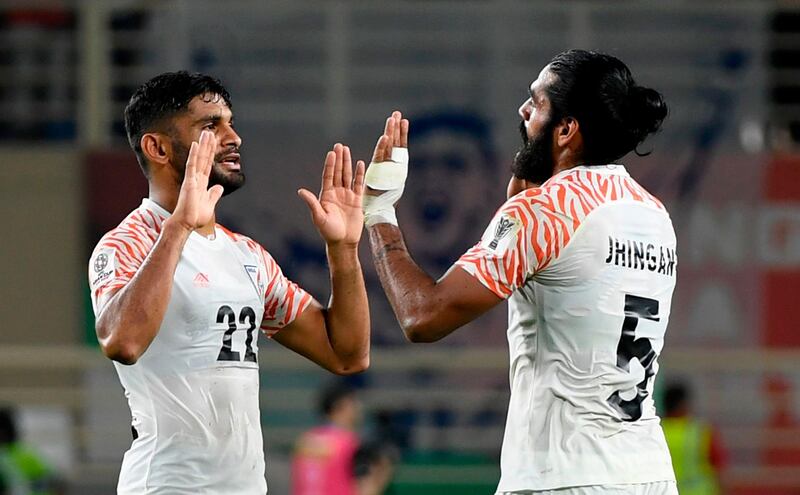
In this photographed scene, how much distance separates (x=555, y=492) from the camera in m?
4.45

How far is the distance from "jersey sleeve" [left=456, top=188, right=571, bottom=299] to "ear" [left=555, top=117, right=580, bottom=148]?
0.83 ft

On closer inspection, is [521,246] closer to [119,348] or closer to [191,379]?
[191,379]

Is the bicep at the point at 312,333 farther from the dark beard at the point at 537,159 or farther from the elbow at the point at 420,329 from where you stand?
the dark beard at the point at 537,159

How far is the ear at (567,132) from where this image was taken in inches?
183

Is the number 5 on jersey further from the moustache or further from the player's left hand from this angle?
the moustache

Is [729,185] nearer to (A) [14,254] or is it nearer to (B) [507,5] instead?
(B) [507,5]

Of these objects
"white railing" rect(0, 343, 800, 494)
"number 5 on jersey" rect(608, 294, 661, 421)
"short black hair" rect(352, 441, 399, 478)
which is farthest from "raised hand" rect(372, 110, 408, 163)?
"white railing" rect(0, 343, 800, 494)

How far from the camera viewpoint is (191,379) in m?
4.45

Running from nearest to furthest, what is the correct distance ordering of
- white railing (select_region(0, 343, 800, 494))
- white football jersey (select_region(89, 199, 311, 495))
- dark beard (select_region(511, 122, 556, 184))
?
white football jersey (select_region(89, 199, 311, 495)) < dark beard (select_region(511, 122, 556, 184)) < white railing (select_region(0, 343, 800, 494))

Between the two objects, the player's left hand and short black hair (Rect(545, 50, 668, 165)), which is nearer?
short black hair (Rect(545, 50, 668, 165))

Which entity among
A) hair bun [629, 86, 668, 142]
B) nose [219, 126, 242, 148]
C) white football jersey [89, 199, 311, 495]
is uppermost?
hair bun [629, 86, 668, 142]

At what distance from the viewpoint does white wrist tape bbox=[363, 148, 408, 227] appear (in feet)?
16.2

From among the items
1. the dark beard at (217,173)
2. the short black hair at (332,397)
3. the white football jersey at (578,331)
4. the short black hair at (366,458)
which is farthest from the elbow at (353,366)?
the short black hair at (332,397)

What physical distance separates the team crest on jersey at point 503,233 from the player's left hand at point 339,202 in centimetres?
48
